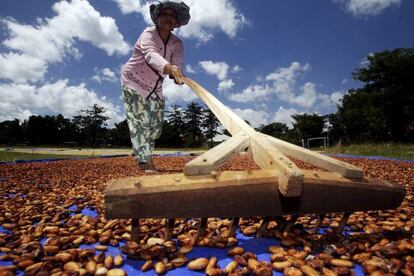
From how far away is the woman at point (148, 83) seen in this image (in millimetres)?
3062


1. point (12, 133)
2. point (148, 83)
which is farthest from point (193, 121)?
point (148, 83)

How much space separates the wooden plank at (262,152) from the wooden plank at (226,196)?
0.06 metres

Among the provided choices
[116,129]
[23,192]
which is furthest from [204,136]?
[23,192]

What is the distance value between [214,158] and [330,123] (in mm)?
60964

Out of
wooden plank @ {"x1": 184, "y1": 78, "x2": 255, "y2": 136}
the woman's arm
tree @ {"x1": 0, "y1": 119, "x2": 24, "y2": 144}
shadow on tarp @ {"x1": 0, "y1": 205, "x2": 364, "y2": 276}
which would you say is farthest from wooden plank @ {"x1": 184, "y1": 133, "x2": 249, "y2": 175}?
tree @ {"x1": 0, "y1": 119, "x2": 24, "y2": 144}

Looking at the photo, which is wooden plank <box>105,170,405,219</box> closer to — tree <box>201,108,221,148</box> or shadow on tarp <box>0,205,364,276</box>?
shadow on tarp <box>0,205,364,276</box>

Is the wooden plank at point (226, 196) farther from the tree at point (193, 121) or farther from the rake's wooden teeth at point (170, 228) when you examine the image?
the tree at point (193, 121)

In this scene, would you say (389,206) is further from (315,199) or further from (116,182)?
(116,182)

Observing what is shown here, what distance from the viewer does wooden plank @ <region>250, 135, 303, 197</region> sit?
976mm

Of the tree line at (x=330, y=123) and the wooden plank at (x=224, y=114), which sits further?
the tree line at (x=330, y=123)

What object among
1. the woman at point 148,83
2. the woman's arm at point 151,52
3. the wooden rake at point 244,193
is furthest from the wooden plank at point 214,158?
the woman at point 148,83

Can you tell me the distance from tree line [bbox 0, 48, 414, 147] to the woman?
15.7 m

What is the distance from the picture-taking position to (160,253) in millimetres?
1144

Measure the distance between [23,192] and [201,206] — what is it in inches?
91.1
